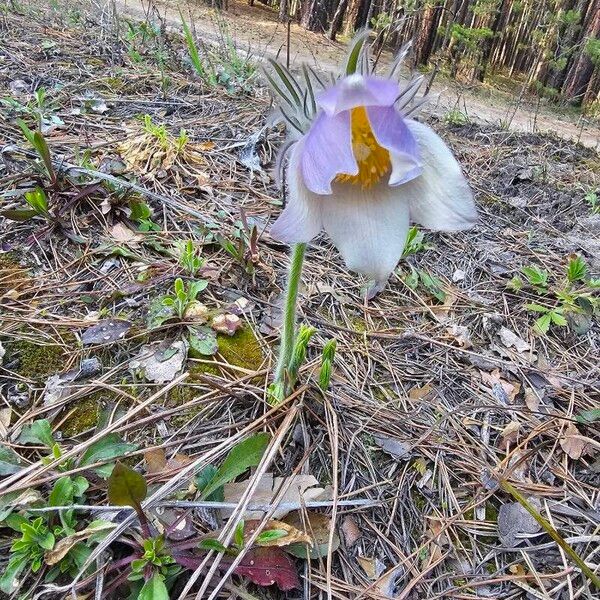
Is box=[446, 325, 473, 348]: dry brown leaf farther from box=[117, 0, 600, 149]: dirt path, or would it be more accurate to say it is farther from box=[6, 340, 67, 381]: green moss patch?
box=[117, 0, 600, 149]: dirt path

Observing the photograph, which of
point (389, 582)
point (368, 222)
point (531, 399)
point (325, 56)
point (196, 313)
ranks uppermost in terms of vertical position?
point (368, 222)

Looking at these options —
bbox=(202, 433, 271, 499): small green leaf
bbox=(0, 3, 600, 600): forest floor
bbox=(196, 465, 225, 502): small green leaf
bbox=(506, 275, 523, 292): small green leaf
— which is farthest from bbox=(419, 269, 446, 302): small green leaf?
bbox=(196, 465, 225, 502): small green leaf

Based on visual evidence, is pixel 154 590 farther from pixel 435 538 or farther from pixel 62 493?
pixel 435 538

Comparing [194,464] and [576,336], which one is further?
[576,336]

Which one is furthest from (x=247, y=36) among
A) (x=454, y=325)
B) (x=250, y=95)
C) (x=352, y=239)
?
(x=352, y=239)

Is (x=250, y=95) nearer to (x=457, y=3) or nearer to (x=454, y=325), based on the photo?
(x=454, y=325)

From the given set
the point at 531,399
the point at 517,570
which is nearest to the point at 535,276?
the point at 531,399
